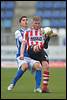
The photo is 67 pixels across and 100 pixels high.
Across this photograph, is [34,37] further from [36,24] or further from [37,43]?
[36,24]

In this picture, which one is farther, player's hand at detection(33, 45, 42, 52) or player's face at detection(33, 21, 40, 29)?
player's hand at detection(33, 45, 42, 52)

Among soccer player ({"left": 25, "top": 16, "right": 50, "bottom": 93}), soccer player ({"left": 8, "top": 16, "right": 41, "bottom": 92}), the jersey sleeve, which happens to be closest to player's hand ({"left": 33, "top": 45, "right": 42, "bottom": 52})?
soccer player ({"left": 25, "top": 16, "right": 50, "bottom": 93})

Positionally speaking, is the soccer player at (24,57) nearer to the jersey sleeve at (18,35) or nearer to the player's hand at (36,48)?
the jersey sleeve at (18,35)

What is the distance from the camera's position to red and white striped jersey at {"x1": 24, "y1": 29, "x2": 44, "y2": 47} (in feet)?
28.6

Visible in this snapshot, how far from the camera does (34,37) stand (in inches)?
344

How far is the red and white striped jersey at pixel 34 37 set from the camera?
8726 mm

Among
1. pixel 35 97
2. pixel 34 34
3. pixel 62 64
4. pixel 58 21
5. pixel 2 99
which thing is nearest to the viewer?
pixel 2 99

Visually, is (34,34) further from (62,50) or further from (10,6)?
(10,6)

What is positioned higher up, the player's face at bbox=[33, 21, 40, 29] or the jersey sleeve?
the player's face at bbox=[33, 21, 40, 29]

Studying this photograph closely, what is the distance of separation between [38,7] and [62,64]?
8.59 m

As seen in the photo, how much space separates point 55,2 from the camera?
31.6m

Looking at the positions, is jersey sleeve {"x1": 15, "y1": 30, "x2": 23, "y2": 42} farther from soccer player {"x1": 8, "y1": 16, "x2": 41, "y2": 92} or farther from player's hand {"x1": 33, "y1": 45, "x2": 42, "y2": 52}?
player's hand {"x1": 33, "y1": 45, "x2": 42, "y2": 52}

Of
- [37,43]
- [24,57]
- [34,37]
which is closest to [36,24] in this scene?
[34,37]

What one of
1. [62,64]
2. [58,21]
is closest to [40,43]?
[62,64]
